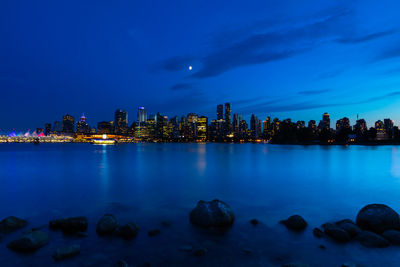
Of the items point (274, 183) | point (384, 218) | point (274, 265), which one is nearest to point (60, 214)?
point (274, 265)

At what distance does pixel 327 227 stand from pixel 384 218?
2614 mm

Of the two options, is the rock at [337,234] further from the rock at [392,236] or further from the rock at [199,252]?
the rock at [199,252]

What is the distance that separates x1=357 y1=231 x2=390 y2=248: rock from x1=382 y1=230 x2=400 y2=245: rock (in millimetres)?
407

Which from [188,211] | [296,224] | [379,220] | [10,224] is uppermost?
[379,220]

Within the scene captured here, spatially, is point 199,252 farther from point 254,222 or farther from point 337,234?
point 337,234

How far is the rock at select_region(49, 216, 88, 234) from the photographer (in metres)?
12.1

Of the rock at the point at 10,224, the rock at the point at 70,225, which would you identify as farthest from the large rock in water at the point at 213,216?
the rock at the point at 10,224

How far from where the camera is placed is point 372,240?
34.4ft

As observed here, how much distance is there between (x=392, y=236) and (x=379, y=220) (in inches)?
34.8

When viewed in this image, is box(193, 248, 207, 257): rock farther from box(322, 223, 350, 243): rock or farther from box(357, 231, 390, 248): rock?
box(357, 231, 390, 248): rock

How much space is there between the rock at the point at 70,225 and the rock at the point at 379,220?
46.5 ft

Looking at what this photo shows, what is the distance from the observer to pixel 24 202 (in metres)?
19.5

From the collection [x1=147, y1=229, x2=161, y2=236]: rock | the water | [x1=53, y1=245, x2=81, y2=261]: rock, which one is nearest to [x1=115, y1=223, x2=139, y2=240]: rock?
the water

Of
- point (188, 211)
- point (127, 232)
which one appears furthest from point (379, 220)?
point (127, 232)
